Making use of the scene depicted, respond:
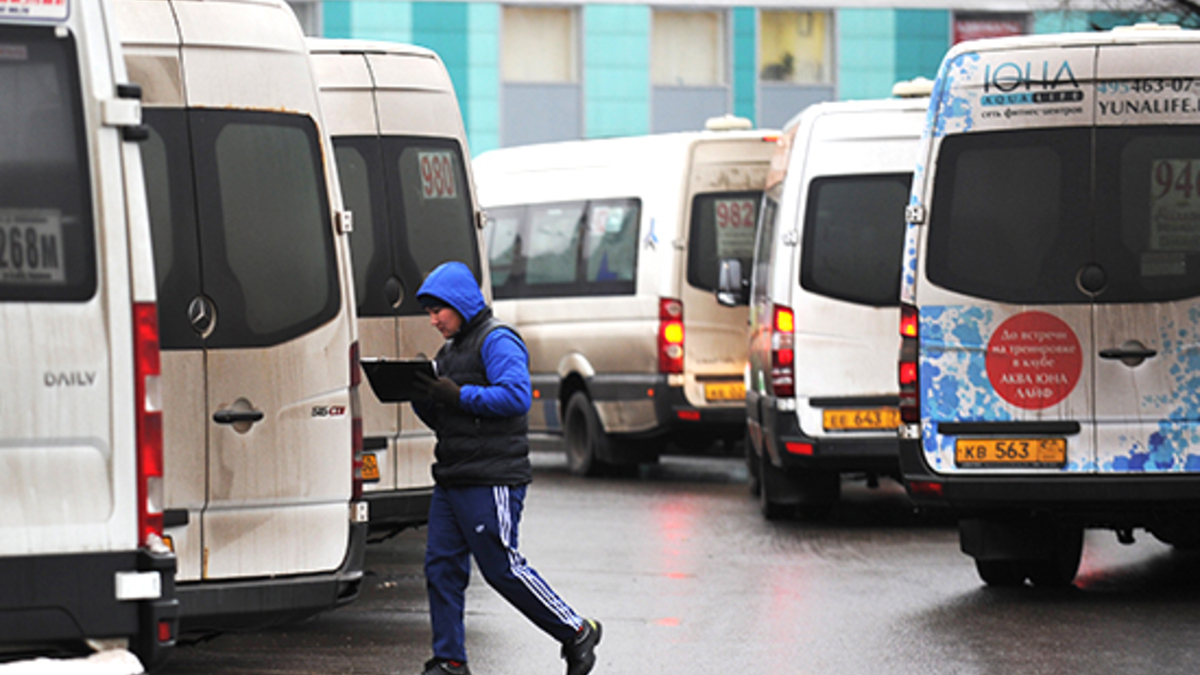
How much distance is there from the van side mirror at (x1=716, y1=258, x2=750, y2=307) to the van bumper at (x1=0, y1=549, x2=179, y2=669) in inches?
376

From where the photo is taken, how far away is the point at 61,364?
18.2 feet

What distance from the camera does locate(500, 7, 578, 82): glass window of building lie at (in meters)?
36.8

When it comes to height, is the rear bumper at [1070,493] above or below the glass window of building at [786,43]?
below

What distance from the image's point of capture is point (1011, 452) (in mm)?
9875

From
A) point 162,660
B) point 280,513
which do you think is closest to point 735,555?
point 280,513

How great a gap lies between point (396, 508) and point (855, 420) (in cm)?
422

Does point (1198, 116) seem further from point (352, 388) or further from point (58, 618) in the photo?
point (58, 618)

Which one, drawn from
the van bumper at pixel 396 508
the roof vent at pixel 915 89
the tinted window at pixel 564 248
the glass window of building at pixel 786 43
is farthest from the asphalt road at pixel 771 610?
the glass window of building at pixel 786 43

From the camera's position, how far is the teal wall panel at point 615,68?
36906mm

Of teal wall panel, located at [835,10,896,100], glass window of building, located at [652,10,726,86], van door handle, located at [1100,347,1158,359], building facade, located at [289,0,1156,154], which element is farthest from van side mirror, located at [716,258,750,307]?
teal wall panel, located at [835,10,896,100]

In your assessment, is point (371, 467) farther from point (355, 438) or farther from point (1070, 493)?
point (1070, 493)

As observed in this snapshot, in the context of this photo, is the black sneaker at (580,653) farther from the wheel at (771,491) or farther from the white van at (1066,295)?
the wheel at (771,491)

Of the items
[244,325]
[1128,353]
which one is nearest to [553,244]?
[1128,353]

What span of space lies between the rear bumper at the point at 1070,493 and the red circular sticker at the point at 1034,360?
40 cm
